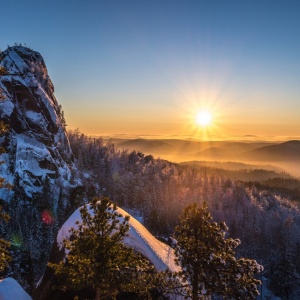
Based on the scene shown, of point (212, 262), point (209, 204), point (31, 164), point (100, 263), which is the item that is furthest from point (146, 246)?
point (209, 204)

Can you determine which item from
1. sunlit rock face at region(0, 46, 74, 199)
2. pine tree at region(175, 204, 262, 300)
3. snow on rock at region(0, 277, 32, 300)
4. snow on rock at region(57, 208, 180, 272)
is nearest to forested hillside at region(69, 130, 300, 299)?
sunlit rock face at region(0, 46, 74, 199)

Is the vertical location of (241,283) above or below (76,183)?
above

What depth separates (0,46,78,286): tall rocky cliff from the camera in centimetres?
6706

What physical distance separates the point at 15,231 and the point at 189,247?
6753cm

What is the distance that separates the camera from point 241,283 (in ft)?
42.7

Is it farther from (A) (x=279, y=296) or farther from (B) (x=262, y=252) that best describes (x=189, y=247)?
(B) (x=262, y=252)

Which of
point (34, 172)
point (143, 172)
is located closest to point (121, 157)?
point (143, 172)

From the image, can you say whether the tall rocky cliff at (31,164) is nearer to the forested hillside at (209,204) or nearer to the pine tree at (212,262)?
the forested hillside at (209,204)

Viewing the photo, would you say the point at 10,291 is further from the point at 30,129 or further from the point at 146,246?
the point at 30,129

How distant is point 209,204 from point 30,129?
224 feet

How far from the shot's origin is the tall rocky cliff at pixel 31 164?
6706cm

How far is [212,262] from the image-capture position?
13.5 meters

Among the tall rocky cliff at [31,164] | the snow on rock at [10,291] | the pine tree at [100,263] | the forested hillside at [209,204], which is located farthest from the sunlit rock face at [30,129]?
the pine tree at [100,263]

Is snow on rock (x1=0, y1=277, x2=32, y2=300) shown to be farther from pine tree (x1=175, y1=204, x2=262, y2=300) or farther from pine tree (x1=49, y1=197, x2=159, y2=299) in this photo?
pine tree (x1=175, y1=204, x2=262, y2=300)
